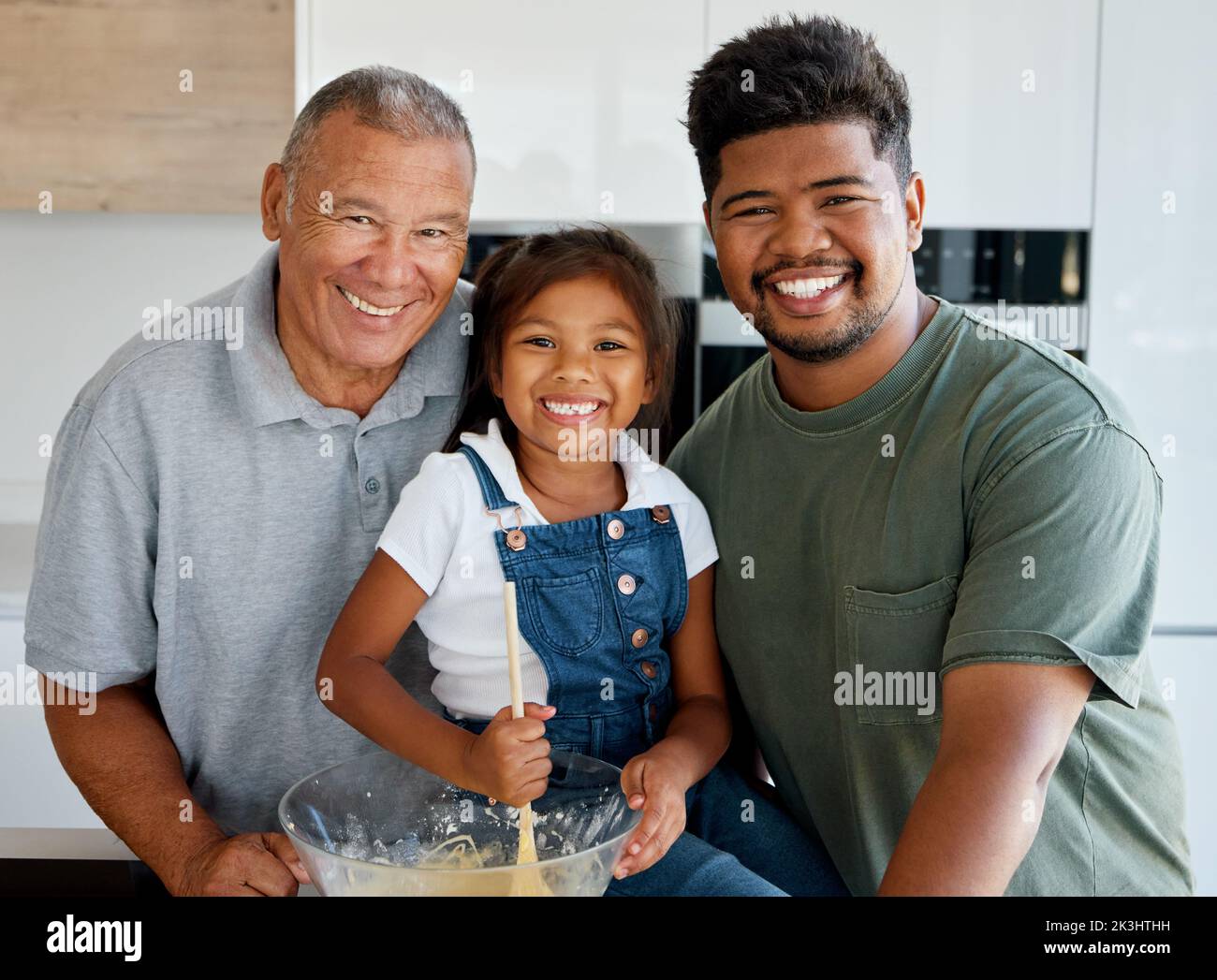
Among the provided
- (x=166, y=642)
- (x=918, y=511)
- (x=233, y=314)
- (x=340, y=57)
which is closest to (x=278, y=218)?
(x=233, y=314)

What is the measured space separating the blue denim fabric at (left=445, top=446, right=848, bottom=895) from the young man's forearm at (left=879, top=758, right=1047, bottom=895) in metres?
0.35

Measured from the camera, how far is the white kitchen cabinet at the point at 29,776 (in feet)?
7.20

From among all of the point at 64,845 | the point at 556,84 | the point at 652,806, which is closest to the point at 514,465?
the point at 652,806

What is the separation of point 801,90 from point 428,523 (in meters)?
0.53

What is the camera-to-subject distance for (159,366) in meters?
1.19

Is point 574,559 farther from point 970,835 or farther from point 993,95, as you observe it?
point 993,95

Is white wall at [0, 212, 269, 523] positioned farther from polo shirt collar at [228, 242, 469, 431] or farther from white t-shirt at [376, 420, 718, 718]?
white t-shirt at [376, 420, 718, 718]

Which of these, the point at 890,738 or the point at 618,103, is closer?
the point at 890,738

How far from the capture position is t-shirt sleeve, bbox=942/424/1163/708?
0.83m

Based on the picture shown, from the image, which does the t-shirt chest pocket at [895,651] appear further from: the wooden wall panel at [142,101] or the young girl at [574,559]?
the wooden wall panel at [142,101]

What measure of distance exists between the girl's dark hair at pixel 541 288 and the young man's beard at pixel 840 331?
0.51 ft

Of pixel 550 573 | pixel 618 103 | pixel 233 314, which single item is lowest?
pixel 550 573

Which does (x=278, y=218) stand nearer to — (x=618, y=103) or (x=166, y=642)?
(x=166, y=642)
